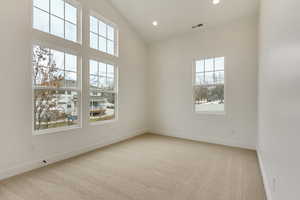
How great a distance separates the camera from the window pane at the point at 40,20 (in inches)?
113

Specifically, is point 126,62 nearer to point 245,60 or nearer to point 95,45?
point 95,45

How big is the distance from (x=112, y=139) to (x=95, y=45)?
2599 mm

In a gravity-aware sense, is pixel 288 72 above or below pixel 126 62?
below

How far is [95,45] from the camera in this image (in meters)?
3.97

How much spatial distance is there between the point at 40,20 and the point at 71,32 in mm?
613

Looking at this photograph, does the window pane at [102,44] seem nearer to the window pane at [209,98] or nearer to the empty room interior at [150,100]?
the empty room interior at [150,100]

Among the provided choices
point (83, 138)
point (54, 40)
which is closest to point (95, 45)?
point (54, 40)

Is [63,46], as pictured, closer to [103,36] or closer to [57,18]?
[57,18]

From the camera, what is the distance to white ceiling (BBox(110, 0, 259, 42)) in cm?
366

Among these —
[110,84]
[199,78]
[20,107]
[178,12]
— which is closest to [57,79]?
[20,107]

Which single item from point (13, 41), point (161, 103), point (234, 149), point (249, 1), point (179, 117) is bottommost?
point (234, 149)

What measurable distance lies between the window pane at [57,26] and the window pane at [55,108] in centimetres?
121

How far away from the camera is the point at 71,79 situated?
345 centimetres

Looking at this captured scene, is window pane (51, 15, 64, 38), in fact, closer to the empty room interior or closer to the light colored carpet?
the empty room interior
